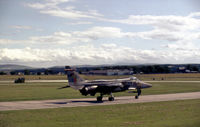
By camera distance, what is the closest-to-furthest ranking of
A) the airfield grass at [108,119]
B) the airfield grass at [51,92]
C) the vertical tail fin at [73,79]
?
the airfield grass at [108,119] → the vertical tail fin at [73,79] → the airfield grass at [51,92]

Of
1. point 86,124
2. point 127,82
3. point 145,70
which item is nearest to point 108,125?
point 86,124

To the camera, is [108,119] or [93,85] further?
[93,85]

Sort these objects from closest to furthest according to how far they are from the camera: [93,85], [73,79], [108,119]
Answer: [108,119], [93,85], [73,79]

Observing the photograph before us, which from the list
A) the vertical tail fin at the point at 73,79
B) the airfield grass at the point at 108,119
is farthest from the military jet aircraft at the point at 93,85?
the airfield grass at the point at 108,119

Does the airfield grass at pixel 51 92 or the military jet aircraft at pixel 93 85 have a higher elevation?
the military jet aircraft at pixel 93 85

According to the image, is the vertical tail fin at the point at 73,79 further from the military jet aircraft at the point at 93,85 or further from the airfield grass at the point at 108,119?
the airfield grass at the point at 108,119

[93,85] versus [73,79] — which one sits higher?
[73,79]

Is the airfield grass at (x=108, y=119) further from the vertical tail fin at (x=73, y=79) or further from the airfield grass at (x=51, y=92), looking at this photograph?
the airfield grass at (x=51, y=92)

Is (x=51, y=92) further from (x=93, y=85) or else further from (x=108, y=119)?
(x=108, y=119)

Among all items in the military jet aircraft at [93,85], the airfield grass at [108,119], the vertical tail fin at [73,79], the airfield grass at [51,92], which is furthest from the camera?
the airfield grass at [51,92]

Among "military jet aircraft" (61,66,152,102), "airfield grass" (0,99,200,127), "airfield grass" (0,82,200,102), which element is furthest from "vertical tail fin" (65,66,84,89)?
"airfield grass" (0,99,200,127)

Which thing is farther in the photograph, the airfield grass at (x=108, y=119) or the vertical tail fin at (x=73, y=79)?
the vertical tail fin at (x=73, y=79)

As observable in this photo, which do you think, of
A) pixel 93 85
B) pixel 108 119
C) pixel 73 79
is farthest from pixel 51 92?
pixel 108 119

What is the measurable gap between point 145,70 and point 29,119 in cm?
15970
